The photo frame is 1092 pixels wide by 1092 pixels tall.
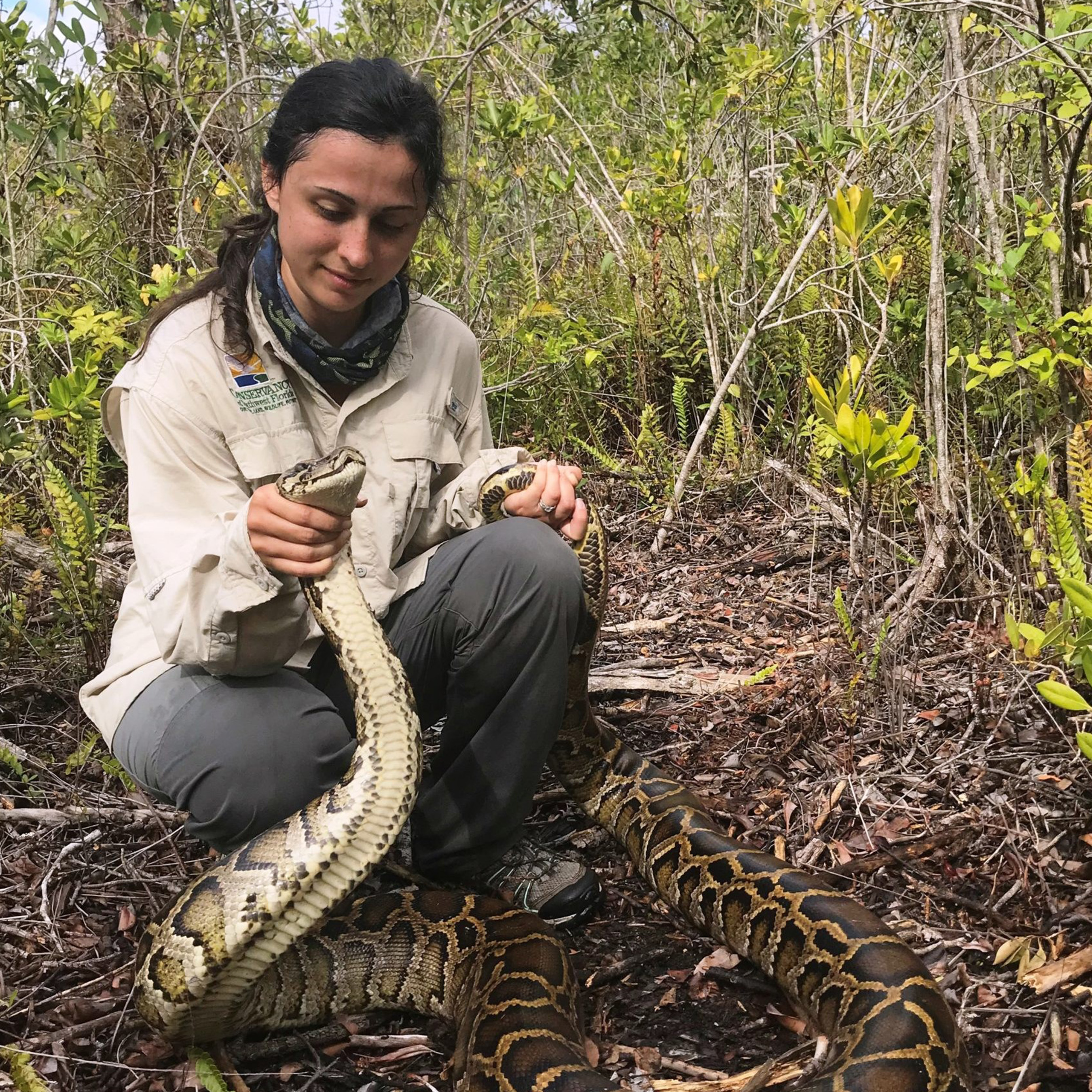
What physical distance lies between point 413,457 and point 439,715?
95cm

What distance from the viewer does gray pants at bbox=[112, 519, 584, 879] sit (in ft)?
8.87

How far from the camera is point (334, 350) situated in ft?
10.0

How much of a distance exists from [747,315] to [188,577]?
168 inches

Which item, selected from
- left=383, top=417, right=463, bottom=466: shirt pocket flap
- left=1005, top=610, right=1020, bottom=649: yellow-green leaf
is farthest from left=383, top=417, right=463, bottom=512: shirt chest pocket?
left=1005, top=610, right=1020, bottom=649: yellow-green leaf

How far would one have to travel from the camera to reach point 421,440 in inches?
132

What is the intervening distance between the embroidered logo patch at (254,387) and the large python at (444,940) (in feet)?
2.40

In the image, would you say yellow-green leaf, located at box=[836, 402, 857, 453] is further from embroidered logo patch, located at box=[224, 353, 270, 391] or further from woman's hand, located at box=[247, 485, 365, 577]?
embroidered logo patch, located at box=[224, 353, 270, 391]

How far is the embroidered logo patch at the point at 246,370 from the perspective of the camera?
3002mm

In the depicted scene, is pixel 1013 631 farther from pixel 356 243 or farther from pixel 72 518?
pixel 72 518

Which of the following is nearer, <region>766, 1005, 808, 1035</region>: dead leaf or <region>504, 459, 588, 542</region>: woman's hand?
<region>766, 1005, 808, 1035</region>: dead leaf

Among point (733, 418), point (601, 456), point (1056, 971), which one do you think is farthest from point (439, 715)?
point (733, 418)

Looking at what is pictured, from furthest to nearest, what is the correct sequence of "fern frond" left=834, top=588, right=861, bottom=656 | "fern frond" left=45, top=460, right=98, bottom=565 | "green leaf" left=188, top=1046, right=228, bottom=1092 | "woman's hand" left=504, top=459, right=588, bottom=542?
"fern frond" left=45, top=460, right=98, bottom=565 < "fern frond" left=834, top=588, right=861, bottom=656 < "woman's hand" left=504, top=459, right=588, bottom=542 < "green leaf" left=188, top=1046, right=228, bottom=1092

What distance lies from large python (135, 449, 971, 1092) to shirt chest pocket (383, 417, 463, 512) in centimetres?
23

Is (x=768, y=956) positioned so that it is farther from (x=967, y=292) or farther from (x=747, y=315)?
(x=747, y=315)
